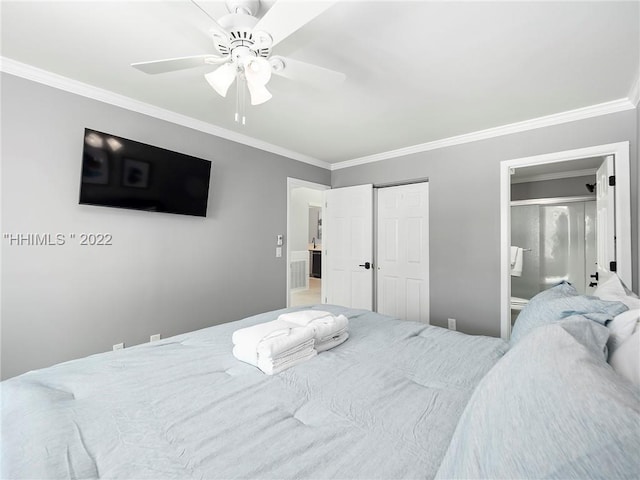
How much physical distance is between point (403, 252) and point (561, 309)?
8.76 ft

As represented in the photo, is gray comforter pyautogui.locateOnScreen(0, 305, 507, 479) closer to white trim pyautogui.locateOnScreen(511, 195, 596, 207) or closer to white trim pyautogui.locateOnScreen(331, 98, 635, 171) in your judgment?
white trim pyautogui.locateOnScreen(331, 98, 635, 171)

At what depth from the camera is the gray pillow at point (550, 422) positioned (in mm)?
424

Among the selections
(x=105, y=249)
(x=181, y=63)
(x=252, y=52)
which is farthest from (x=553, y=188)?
(x=105, y=249)

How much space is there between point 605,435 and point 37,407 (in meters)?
1.42

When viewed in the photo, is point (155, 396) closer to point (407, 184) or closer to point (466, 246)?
point (466, 246)

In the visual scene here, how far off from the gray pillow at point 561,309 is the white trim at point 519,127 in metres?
2.05

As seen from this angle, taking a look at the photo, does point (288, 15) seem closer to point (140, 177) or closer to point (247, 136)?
point (140, 177)

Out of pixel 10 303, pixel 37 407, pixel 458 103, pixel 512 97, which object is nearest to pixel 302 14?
pixel 37 407

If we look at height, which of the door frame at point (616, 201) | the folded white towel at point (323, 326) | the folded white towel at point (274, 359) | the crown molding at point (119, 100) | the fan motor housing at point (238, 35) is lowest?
the folded white towel at point (274, 359)

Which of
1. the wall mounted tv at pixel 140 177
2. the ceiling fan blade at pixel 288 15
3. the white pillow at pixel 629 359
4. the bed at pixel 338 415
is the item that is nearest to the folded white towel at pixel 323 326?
the bed at pixel 338 415

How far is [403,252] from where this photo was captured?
387cm

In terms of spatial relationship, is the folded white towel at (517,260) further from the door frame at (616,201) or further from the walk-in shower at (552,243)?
the door frame at (616,201)

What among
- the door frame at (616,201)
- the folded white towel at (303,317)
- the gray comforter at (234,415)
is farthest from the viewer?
the door frame at (616,201)

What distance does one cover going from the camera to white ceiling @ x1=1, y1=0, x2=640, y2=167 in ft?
5.01
